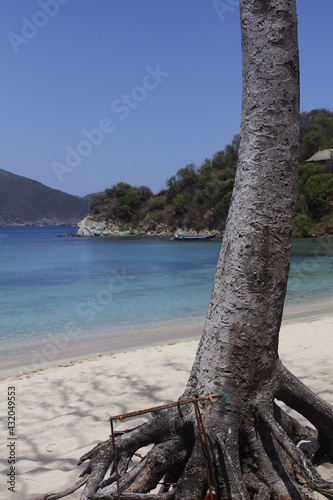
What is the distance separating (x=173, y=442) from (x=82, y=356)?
23.4ft

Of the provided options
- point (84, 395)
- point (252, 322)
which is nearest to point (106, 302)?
point (84, 395)

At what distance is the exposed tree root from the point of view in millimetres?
2471

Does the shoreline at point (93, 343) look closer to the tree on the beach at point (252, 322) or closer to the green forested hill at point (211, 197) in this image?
A: the tree on the beach at point (252, 322)

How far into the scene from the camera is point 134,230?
9325 centimetres

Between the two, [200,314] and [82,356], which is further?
[200,314]

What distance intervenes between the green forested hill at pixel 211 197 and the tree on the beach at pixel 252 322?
59.9 meters

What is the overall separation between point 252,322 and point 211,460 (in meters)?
0.74

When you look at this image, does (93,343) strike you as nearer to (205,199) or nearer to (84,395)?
(84,395)

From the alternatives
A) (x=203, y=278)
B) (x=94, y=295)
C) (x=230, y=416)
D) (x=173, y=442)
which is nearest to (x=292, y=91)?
(x=230, y=416)

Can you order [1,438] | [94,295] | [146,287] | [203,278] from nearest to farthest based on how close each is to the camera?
[1,438]
[94,295]
[146,287]
[203,278]

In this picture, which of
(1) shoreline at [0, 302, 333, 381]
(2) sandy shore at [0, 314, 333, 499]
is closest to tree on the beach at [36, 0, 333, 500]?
(2) sandy shore at [0, 314, 333, 499]

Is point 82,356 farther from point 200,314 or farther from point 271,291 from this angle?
point 271,291

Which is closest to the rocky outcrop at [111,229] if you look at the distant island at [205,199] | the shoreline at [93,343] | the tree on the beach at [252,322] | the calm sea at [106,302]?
the distant island at [205,199]

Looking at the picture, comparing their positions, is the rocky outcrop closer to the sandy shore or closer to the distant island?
the distant island
